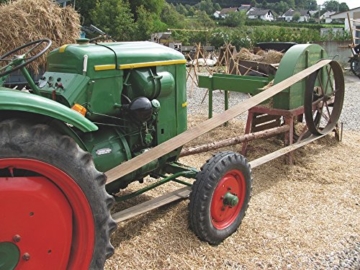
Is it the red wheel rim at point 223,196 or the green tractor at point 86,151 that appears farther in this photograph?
the red wheel rim at point 223,196

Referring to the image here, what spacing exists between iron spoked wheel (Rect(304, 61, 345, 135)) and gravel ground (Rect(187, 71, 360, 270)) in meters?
1.62

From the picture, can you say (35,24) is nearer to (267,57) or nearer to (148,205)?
(148,205)

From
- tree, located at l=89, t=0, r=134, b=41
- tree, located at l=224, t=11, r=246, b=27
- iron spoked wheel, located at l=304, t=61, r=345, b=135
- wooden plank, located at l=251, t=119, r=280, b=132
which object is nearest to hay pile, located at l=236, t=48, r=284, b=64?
iron spoked wheel, located at l=304, t=61, r=345, b=135

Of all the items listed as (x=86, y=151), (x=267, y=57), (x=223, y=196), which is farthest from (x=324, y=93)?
(x=267, y=57)

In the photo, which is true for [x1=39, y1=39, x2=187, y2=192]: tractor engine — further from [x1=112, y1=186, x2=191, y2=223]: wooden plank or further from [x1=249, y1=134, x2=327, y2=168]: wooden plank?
[x1=249, y1=134, x2=327, y2=168]: wooden plank

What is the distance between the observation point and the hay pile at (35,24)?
6848 mm

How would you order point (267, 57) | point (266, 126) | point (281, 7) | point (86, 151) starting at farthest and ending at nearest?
point (281, 7), point (267, 57), point (266, 126), point (86, 151)

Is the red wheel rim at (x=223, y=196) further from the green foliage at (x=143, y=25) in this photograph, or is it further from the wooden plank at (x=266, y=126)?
the green foliage at (x=143, y=25)

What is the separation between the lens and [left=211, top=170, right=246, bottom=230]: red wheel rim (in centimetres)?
296

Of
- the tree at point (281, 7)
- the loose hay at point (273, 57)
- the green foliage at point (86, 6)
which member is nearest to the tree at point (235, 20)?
the green foliage at point (86, 6)

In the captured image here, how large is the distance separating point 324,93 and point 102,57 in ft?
10.9

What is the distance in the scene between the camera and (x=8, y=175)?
1.94 metres

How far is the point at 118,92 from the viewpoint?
276cm

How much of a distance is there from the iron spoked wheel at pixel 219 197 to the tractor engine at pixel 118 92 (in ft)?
1.51
